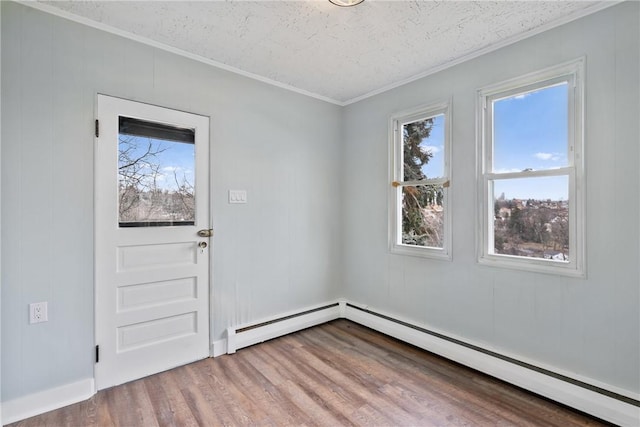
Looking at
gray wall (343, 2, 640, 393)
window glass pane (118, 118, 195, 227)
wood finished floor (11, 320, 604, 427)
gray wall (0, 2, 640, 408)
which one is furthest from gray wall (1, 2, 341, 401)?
gray wall (343, 2, 640, 393)

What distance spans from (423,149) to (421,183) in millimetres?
336

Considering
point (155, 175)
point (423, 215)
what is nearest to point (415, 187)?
point (423, 215)

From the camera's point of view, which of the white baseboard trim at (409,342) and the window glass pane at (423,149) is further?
the window glass pane at (423,149)

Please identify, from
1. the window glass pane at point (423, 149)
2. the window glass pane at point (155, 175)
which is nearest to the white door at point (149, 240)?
the window glass pane at point (155, 175)

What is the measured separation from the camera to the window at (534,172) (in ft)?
6.72

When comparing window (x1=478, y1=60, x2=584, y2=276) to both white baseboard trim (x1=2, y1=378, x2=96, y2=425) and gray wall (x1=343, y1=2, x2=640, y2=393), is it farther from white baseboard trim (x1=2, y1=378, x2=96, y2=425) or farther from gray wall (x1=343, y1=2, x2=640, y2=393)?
white baseboard trim (x1=2, y1=378, x2=96, y2=425)

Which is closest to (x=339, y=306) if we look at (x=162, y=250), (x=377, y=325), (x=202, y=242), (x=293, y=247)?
(x=377, y=325)

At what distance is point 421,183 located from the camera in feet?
9.75

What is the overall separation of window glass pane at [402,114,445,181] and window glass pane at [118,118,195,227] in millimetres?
2033

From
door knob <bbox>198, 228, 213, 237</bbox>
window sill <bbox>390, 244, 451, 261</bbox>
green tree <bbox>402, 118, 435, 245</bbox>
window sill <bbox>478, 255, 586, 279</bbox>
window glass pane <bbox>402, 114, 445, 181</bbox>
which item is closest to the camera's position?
window sill <bbox>478, 255, 586, 279</bbox>

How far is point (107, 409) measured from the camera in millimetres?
1956

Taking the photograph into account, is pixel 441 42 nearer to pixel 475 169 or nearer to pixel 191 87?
pixel 475 169

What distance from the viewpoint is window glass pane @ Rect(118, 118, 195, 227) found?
228cm

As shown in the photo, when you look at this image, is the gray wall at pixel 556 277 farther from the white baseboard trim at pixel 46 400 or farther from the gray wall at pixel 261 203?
the white baseboard trim at pixel 46 400
